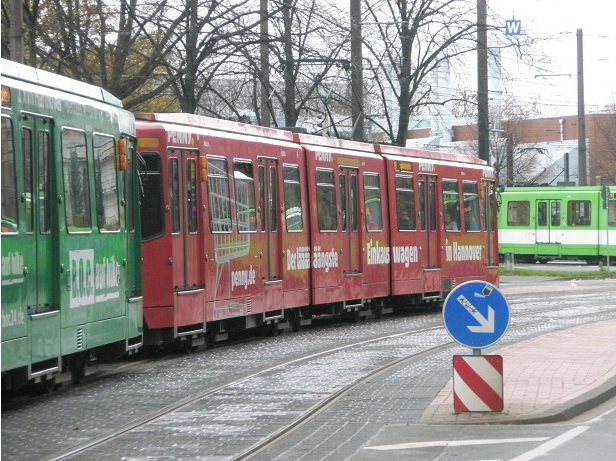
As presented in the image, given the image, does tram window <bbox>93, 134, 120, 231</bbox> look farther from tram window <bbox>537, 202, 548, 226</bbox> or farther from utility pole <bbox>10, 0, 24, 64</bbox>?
tram window <bbox>537, 202, 548, 226</bbox>

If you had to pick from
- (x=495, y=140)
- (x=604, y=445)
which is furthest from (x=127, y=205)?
(x=495, y=140)

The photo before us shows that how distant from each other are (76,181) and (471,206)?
1620 cm

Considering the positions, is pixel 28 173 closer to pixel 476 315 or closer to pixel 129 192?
pixel 129 192

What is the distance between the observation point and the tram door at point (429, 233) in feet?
86.8

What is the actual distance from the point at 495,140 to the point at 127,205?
→ 64.7 metres

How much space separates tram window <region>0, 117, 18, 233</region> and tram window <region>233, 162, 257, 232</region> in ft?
26.0

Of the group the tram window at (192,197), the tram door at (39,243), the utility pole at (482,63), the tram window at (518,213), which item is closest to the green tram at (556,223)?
the tram window at (518,213)

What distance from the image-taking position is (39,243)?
39.5ft

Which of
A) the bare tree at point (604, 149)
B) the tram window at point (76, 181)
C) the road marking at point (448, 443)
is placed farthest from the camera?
the bare tree at point (604, 149)

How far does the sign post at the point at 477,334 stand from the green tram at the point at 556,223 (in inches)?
1605

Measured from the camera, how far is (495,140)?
7850cm

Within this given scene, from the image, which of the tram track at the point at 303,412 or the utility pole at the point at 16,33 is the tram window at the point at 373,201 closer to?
the tram track at the point at 303,412

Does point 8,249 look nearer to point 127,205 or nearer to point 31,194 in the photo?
point 31,194

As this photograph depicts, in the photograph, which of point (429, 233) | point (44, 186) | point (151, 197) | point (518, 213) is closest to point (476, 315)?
point (44, 186)
